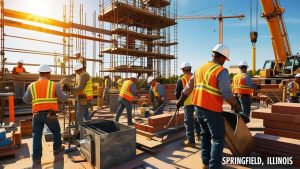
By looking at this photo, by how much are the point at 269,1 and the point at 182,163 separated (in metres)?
15.1

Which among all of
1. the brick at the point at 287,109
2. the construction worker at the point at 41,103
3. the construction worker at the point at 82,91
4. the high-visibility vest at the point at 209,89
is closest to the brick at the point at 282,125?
the brick at the point at 287,109

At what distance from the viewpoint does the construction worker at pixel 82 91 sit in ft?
16.2

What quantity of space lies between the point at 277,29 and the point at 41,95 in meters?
16.7

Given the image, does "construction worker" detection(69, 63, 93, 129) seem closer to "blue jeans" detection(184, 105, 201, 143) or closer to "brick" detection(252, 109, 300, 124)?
"blue jeans" detection(184, 105, 201, 143)

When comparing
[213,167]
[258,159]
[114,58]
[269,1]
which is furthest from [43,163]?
[114,58]

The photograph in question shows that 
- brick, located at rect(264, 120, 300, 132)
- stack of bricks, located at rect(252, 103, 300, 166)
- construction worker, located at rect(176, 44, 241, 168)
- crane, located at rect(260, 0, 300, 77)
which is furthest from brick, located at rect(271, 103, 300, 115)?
crane, located at rect(260, 0, 300, 77)

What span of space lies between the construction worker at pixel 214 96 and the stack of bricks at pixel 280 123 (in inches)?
48.5

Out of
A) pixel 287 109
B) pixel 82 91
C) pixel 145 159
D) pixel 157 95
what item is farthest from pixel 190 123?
pixel 82 91

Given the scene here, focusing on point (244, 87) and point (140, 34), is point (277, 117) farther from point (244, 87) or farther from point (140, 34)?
point (140, 34)

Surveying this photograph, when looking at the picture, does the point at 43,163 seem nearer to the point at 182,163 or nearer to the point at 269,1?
the point at 182,163

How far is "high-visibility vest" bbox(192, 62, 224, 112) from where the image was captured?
3.06 metres

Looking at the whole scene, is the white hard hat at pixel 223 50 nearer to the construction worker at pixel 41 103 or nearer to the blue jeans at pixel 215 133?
the blue jeans at pixel 215 133

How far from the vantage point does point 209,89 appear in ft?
10.2

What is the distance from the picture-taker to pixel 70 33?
14703mm
